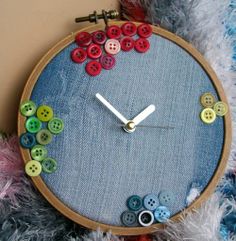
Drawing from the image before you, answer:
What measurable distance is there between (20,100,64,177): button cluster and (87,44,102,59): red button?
0.30 ft

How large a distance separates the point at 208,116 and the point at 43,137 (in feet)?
0.74

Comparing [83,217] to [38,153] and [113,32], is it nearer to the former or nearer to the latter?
[38,153]

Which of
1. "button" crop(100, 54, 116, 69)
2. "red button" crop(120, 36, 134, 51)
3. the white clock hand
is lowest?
the white clock hand

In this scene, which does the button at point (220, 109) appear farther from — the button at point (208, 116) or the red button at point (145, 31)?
the red button at point (145, 31)

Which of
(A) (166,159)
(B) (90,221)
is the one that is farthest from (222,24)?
(B) (90,221)

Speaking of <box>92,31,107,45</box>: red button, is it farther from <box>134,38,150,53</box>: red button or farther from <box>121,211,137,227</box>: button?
<box>121,211,137,227</box>: button

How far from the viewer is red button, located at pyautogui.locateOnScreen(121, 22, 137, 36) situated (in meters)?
0.62

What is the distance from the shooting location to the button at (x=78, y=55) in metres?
0.61

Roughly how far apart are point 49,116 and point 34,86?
47mm

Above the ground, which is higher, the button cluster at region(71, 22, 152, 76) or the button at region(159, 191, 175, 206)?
the button cluster at region(71, 22, 152, 76)

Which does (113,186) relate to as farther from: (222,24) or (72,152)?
(222,24)

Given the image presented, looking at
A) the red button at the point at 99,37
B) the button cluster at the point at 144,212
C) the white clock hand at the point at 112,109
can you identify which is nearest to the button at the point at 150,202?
the button cluster at the point at 144,212

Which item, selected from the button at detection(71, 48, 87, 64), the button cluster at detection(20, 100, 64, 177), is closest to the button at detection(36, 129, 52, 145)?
the button cluster at detection(20, 100, 64, 177)

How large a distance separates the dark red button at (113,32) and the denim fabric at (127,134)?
0.03 m
